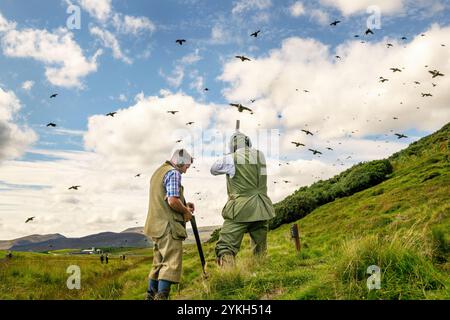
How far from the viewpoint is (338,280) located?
21.0 feet

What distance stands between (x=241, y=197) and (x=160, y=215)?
5.88 ft

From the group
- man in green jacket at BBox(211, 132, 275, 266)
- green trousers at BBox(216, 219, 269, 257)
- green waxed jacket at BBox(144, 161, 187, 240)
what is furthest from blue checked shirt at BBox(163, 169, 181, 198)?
green trousers at BBox(216, 219, 269, 257)

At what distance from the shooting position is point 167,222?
7141 millimetres

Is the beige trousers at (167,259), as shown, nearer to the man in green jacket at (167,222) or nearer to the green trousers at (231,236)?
the man in green jacket at (167,222)

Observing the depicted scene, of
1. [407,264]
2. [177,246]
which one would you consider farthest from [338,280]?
[177,246]

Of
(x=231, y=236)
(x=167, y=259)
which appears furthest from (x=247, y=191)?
(x=167, y=259)

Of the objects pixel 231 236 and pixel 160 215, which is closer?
pixel 160 215

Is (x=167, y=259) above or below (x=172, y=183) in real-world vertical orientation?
below

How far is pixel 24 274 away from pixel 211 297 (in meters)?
11.1

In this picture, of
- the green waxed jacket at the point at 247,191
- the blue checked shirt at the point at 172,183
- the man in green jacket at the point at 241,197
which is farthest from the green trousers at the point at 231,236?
the blue checked shirt at the point at 172,183

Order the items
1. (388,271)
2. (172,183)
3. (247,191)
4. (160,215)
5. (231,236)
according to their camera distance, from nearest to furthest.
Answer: (388,271) < (172,183) < (160,215) < (231,236) < (247,191)

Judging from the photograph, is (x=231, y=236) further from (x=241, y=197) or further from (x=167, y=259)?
(x=167, y=259)

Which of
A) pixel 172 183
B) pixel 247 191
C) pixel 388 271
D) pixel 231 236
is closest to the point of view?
pixel 388 271
